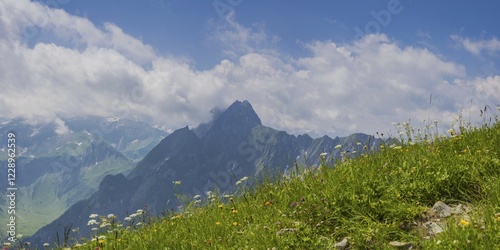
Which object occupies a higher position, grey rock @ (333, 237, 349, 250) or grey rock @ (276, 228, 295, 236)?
grey rock @ (276, 228, 295, 236)

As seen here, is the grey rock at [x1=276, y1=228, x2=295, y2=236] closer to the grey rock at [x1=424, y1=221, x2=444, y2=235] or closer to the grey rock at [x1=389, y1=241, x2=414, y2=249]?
the grey rock at [x1=389, y1=241, x2=414, y2=249]

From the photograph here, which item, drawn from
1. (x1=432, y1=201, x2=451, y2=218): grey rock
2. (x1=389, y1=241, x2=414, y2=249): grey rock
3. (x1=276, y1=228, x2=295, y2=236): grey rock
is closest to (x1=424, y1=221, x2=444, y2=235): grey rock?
(x1=432, y1=201, x2=451, y2=218): grey rock

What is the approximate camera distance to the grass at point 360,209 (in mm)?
5098

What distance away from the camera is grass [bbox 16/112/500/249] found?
5.10 meters

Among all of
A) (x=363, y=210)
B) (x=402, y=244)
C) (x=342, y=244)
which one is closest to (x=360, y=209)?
(x=363, y=210)

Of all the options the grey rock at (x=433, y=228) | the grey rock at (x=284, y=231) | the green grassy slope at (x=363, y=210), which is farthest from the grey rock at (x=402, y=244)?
the grey rock at (x=284, y=231)

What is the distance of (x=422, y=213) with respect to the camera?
5562mm

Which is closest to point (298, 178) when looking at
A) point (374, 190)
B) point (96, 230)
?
point (374, 190)

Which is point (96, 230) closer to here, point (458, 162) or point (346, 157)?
point (346, 157)

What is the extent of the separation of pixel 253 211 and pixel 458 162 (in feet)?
11.2

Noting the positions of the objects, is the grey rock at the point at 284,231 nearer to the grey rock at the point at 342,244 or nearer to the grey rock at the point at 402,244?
the grey rock at the point at 342,244

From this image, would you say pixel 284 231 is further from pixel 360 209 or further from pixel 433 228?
pixel 433 228

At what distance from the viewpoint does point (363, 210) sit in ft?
19.2

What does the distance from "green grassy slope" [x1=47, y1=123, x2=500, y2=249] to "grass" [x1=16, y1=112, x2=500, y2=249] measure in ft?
0.05
